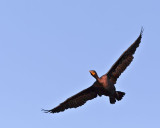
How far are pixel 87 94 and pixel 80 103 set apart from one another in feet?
1.84

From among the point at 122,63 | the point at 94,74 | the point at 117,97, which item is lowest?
the point at 117,97

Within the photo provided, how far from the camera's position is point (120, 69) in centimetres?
2197

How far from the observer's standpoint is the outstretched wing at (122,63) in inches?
846

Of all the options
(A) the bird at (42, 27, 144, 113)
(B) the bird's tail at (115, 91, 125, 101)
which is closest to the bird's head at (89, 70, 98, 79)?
(A) the bird at (42, 27, 144, 113)

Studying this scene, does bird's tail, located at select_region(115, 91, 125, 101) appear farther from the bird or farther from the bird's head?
the bird's head

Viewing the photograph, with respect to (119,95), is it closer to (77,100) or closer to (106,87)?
(106,87)

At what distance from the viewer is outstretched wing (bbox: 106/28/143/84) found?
21.5 metres

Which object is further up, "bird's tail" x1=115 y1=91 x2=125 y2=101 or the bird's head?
the bird's head

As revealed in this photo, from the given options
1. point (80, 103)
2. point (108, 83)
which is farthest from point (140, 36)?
point (80, 103)

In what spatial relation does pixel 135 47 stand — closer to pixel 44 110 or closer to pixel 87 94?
pixel 87 94

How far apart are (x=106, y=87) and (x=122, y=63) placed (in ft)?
5.01

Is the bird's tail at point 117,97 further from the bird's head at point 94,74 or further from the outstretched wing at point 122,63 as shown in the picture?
the bird's head at point 94,74

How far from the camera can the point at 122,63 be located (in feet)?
71.7

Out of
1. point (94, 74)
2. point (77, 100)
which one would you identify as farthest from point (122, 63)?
point (77, 100)
